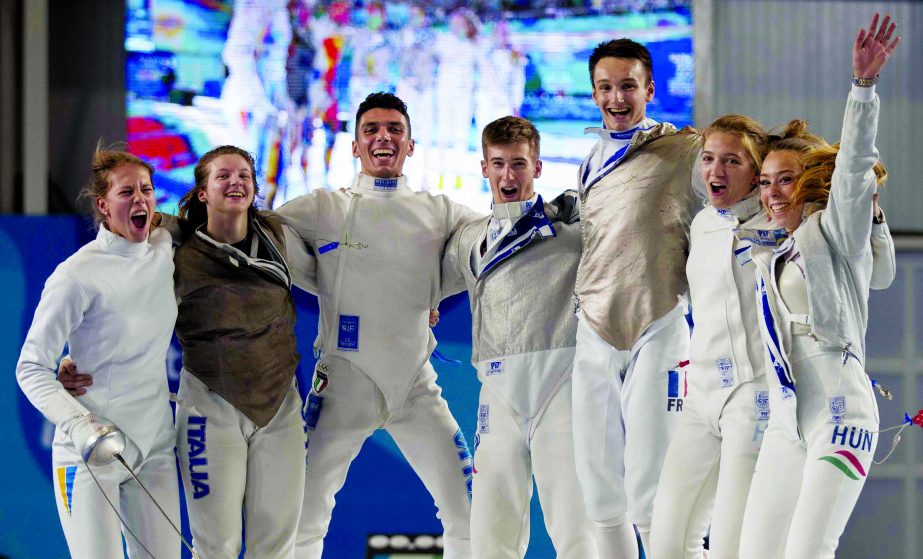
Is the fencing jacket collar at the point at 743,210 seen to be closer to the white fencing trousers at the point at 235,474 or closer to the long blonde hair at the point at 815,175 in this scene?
the long blonde hair at the point at 815,175

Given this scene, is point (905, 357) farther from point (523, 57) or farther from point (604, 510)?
point (604, 510)

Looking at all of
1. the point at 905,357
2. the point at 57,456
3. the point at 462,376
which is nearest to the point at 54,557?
the point at 462,376

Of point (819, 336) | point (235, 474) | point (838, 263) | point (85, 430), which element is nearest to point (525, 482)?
point (235, 474)

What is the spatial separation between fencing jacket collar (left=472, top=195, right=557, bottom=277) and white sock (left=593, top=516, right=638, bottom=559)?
33.8 inches

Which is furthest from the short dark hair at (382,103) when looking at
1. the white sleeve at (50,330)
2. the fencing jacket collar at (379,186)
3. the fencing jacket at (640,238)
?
the white sleeve at (50,330)

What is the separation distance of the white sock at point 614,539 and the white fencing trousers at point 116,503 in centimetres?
124

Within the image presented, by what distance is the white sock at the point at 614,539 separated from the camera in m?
3.29

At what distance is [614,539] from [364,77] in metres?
3.04

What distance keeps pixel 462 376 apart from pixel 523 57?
1.64 metres

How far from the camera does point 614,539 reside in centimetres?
329

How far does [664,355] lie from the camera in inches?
128

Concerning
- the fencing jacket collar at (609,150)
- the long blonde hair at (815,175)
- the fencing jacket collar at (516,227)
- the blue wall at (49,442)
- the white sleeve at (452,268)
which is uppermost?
the fencing jacket collar at (609,150)

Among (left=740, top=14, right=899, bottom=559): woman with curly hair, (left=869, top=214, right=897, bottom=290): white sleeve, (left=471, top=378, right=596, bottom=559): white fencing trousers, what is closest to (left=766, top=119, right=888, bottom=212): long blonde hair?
(left=740, top=14, right=899, bottom=559): woman with curly hair

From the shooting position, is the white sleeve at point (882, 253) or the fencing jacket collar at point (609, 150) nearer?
the white sleeve at point (882, 253)
